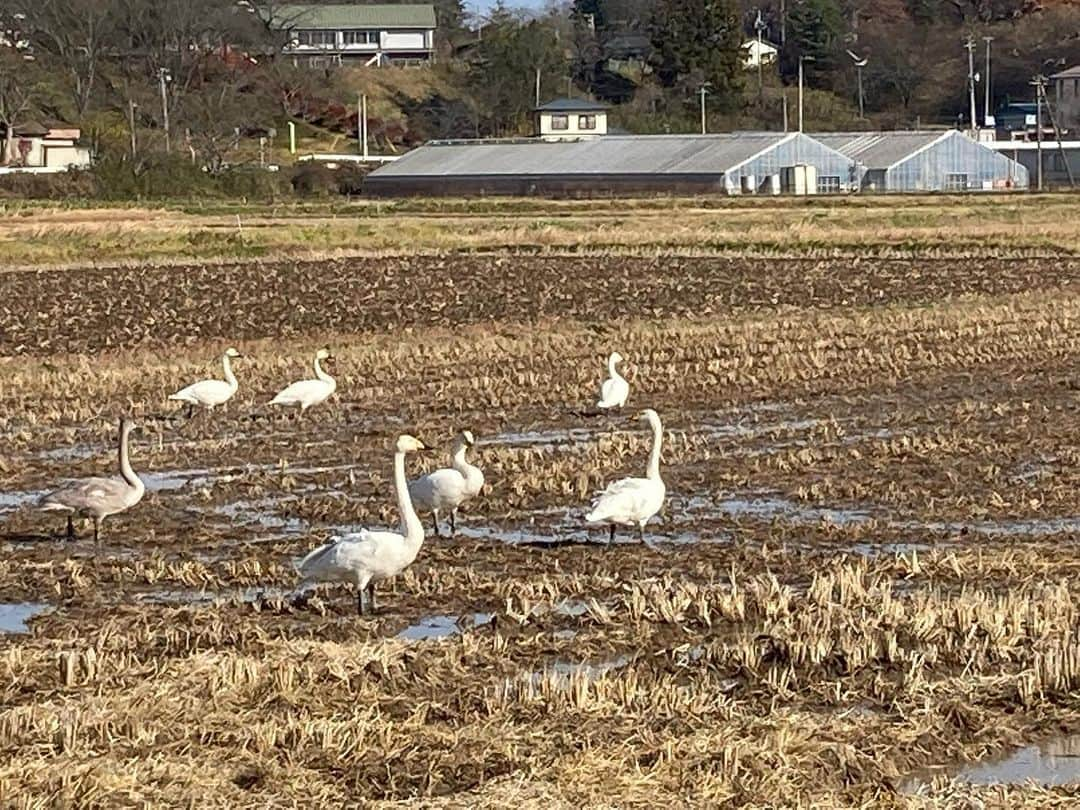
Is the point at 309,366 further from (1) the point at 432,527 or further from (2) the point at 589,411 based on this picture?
(1) the point at 432,527

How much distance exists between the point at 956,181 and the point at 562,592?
64.5 m

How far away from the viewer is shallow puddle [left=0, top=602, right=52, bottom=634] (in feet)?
27.9

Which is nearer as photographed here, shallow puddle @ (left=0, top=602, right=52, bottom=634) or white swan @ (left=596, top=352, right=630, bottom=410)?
shallow puddle @ (left=0, top=602, right=52, bottom=634)

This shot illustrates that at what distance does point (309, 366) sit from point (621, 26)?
96.5 meters

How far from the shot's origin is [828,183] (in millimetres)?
70750

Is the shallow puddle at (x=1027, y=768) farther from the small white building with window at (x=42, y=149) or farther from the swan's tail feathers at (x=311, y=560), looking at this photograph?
the small white building with window at (x=42, y=149)

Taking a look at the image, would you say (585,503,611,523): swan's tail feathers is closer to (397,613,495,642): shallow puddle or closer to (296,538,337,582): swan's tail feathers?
(397,613,495,642): shallow puddle

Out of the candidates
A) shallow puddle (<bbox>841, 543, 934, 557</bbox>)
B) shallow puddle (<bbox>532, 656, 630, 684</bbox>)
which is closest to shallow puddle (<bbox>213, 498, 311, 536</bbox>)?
shallow puddle (<bbox>841, 543, 934, 557</bbox>)

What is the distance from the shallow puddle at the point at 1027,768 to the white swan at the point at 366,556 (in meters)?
3.05

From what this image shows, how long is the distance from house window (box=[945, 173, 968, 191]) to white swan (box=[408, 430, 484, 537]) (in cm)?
A: 6258

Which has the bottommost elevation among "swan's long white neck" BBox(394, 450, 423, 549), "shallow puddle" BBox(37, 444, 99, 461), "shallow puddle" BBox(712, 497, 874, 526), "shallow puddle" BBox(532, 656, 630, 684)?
"shallow puddle" BBox(712, 497, 874, 526)

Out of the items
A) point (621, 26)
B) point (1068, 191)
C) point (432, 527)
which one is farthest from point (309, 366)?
point (621, 26)

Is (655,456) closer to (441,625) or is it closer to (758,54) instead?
(441,625)

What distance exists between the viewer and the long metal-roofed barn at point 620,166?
Result: 6869 centimetres
